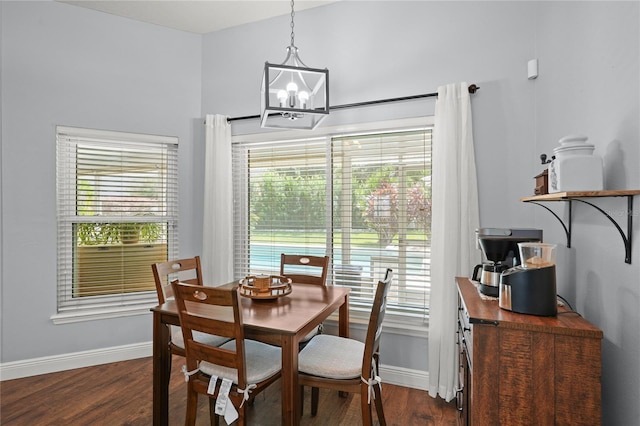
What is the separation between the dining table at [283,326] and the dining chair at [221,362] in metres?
0.12

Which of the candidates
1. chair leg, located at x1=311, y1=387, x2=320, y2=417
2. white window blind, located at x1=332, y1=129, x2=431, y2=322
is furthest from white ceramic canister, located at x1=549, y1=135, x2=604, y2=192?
chair leg, located at x1=311, y1=387, x2=320, y2=417

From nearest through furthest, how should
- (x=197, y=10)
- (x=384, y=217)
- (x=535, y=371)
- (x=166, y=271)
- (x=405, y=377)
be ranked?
(x=535, y=371)
(x=166, y=271)
(x=405, y=377)
(x=384, y=217)
(x=197, y=10)

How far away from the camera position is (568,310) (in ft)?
4.49

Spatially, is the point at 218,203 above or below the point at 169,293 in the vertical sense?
above

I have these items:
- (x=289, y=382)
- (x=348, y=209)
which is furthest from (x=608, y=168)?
(x=348, y=209)

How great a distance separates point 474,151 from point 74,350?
3.73 meters

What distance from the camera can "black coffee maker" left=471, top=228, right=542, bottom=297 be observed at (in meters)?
1.53

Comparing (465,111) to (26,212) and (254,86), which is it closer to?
(254,86)

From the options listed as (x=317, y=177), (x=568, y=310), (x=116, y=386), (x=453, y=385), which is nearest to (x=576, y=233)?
(x=568, y=310)

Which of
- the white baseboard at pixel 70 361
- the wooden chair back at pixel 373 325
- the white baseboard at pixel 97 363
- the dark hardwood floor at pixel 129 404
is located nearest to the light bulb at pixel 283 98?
the wooden chair back at pixel 373 325

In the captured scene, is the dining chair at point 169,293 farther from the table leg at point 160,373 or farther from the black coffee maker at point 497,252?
the black coffee maker at point 497,252

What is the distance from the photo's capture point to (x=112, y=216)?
3.06 metres

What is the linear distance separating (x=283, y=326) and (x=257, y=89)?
2415 mm

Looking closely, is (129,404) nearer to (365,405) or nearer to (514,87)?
(365,405)
